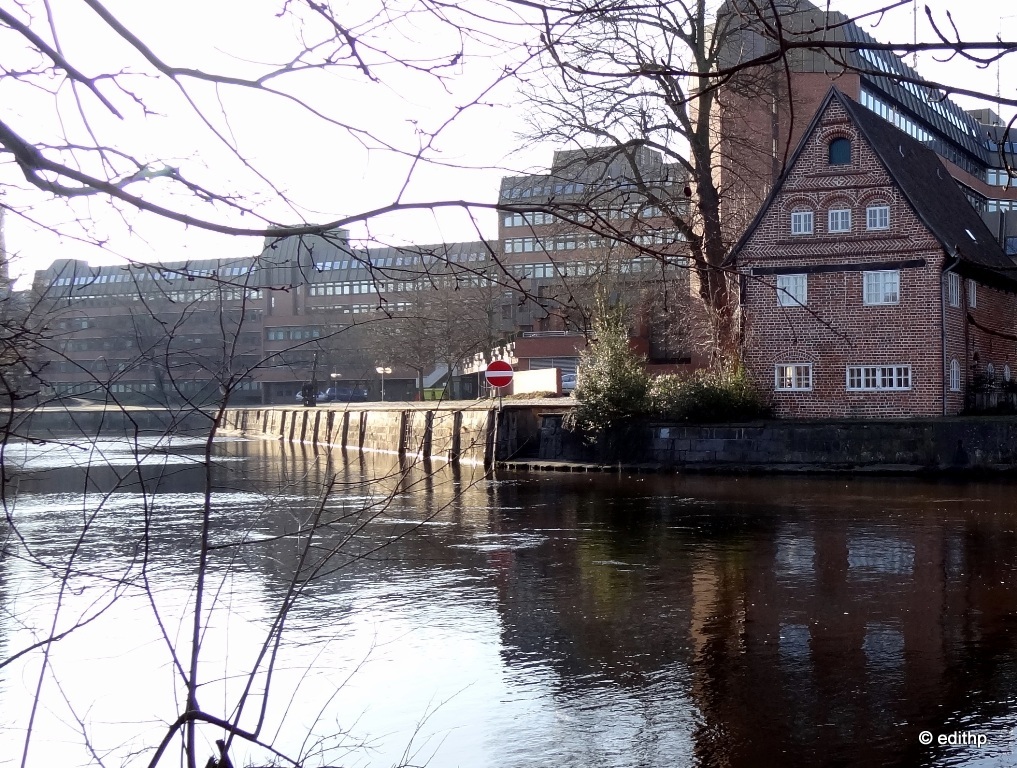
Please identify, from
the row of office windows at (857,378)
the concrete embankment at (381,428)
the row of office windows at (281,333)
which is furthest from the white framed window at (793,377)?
the row of office windows at (281,333)

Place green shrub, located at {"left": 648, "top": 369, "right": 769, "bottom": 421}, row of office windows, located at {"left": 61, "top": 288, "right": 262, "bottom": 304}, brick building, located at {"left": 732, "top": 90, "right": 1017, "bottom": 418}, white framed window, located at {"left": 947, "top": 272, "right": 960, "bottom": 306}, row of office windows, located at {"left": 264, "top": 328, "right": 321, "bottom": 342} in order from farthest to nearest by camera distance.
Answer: row of office windows, located at {"left": 264, "top": 328, "right": 321, "bottom": 342}, white framed window, located at {"left": 947, "top": 272, "right": 960, "bottom": 306}, brick building, located at {"left": 732, "top": 90, "right": 1017, "bottom": 418}, green shrub, located at {"left": 648, "top": 369, "right": 769, "bottom": 421}, row of office windows, located at {"left": 61, "top": 288, "right": 262, "bottom": 304}

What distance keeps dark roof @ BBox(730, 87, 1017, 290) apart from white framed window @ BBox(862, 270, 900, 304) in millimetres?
1603

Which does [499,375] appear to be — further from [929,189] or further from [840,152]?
[929,189]

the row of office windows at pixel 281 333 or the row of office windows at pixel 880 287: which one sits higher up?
the row of office windows at pixel 281 333

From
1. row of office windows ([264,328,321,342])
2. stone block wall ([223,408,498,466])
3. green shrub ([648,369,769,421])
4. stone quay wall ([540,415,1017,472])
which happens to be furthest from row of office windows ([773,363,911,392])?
row of office windows ([264,328,321,342])

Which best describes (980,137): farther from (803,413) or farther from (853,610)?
(853,610)

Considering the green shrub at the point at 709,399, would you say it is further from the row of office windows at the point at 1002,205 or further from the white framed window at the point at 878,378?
the row of office windows at the point at 1002,205

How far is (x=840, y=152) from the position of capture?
32000 millimetres

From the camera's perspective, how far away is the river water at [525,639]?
23.2 ft

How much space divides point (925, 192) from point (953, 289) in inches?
154

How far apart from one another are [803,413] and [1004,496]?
10.3 meters

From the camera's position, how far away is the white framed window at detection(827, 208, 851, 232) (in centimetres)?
3200

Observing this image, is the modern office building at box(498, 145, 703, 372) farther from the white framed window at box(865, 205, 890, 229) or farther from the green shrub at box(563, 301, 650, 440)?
the white framed window at box(865, 205, 890, 229)

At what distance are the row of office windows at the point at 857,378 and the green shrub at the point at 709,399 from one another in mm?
1045
